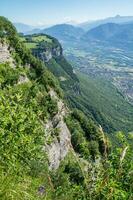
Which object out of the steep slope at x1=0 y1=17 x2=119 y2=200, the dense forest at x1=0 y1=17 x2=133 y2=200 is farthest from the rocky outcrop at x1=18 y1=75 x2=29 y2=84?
the dense forest at x1=0 y1=17 x2=133 y2=200

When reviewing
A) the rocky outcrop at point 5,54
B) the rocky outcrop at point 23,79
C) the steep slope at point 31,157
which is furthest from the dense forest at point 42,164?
the rocky outcrop at point 5,54

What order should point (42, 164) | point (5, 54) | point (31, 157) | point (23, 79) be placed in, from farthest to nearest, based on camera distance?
point (5, 54) < point (23, 79) < point (31, 157) < point (42, 164)

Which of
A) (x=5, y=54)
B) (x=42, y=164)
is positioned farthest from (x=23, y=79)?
(x=42, y=164)

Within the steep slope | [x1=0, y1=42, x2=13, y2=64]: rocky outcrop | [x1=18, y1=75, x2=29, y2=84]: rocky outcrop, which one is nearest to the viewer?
the steep slope

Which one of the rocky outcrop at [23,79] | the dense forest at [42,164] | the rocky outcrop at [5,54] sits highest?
the dense forest at [42,164]

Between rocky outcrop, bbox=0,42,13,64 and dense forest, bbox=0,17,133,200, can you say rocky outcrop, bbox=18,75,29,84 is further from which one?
dense forest, bbox=0,17,133,200

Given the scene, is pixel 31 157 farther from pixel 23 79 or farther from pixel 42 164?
pixel 23 79

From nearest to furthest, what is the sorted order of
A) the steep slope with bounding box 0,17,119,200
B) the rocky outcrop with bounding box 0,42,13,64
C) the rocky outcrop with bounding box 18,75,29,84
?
the steep slope with bounding box 0,17,119,200 < the rocky outcrop with bounding box 18,75,29,84 < the rocky outcrop with bounding box 0,42,13,64

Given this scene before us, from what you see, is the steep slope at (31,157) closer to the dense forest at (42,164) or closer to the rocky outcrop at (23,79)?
the dense forest at (42,164)

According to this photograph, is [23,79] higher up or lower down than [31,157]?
lower down

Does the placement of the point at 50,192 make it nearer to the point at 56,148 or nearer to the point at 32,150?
the point at 32,150

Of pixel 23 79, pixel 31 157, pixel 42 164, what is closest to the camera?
pixel 42 164
